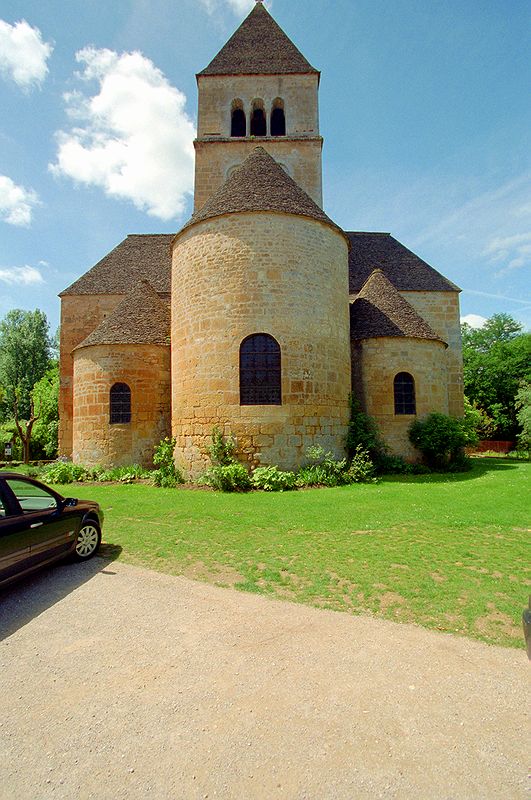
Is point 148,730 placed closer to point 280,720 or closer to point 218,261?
point 280,720

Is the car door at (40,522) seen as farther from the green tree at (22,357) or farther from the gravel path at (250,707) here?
the green tree at (22,357)

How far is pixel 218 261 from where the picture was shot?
553 inches

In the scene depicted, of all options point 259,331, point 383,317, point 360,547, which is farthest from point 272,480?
point 383,317

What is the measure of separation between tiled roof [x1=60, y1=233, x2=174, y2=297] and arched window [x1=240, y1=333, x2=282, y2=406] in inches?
375

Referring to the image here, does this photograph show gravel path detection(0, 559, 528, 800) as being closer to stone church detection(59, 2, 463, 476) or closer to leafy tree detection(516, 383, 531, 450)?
stone church detection(59, 2, 463, 476)

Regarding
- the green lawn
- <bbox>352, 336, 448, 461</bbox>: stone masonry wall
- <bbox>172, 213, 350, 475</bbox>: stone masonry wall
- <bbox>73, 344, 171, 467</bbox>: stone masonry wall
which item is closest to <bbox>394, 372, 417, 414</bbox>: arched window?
<bbox>352, 336, 448, 461</bbox>: stone masonry wall

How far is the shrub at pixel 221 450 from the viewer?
43.2 feet

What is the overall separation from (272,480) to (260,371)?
133 inches

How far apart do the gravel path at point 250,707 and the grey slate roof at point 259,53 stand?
29.0 metres

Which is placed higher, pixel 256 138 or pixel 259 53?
pixel 259 53

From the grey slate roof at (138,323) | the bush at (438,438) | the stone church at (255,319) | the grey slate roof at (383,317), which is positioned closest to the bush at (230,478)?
the stone church at (255,319)

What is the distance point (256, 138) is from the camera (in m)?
23.7

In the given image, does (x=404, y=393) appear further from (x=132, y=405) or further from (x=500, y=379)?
(x=500, y=379)

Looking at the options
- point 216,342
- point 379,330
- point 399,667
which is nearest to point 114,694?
point 399,667
